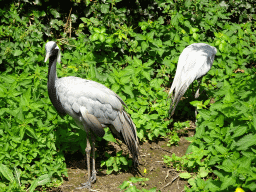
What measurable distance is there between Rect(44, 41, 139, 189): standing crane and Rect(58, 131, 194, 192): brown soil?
17cm

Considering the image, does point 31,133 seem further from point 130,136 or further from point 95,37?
point 95,37

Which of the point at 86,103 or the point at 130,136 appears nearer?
the point at 86,103

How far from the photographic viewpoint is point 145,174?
15.1 ft

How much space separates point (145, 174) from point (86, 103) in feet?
4.77

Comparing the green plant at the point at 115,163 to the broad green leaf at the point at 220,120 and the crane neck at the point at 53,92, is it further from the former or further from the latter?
the broad green leaf at the point at 220,120

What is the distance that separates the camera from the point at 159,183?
442 centimetres

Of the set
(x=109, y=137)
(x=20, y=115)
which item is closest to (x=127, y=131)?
(x=109, y=137)

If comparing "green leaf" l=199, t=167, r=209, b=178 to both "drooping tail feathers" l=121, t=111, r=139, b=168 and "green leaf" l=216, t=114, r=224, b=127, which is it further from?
"drooping tail feathers" l=121, t=111, r=139, b=168

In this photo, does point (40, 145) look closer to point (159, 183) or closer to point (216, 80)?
point (159, 183)

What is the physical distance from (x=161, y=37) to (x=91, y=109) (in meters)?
3.27

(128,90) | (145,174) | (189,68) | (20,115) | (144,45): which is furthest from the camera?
(144,45)

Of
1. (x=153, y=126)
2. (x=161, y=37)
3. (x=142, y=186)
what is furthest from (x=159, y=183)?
(x=161, y=37)

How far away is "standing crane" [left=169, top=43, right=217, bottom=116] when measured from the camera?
5.51 meters

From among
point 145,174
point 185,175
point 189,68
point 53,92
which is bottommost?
point 145,174
